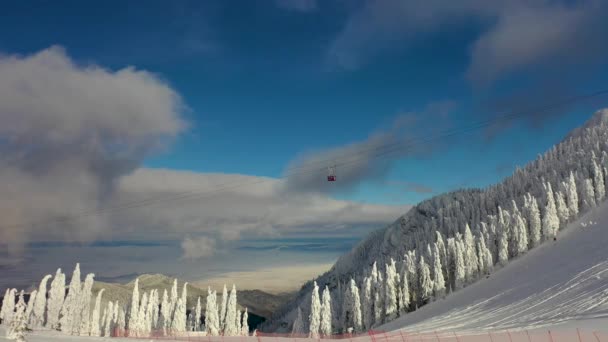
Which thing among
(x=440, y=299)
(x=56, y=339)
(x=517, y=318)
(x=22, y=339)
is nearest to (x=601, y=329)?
(x=517, y=318)

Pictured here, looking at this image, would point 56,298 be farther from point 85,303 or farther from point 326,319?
point 326,319

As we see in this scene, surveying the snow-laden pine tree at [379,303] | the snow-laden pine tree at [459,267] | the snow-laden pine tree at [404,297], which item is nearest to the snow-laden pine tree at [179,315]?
the snow-laden pine tree at [404,297]

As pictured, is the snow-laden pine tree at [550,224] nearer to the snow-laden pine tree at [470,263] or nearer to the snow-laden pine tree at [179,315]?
the snow-laden pine tree at [470,263]

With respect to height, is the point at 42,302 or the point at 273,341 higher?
the point at 42,302

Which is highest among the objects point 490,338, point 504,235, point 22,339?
point 504,235

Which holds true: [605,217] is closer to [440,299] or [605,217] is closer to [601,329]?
[440,299]

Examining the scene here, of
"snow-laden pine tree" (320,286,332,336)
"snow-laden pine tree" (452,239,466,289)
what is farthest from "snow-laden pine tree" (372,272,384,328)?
"snow-laden pine tree" (452,239,466,289)

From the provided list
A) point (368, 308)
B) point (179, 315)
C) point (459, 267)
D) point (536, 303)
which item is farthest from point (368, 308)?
point (536, 303)
